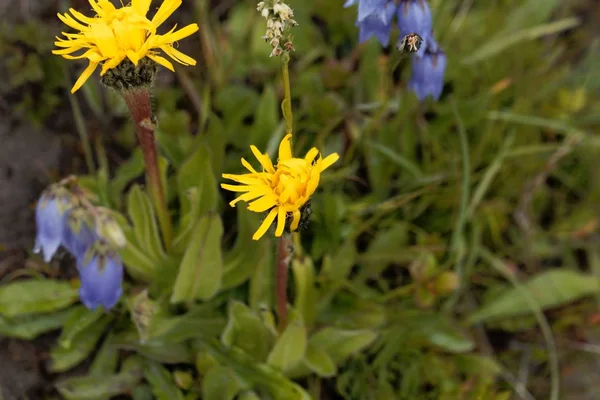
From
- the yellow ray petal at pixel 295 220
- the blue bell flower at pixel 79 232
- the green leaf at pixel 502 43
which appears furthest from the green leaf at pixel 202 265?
the green leaf at pixel 502 43

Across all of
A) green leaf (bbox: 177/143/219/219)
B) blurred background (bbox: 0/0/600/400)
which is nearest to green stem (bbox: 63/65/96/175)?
blurred background (bbox: 0/0/600/400)

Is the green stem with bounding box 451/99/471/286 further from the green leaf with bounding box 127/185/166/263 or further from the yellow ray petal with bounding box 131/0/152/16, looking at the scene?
the yellow ray petal with bounding box 131/0/152/16

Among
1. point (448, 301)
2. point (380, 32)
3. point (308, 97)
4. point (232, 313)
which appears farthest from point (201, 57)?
point (448, 301)

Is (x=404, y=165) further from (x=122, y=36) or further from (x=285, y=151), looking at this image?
(x=122, y=36)

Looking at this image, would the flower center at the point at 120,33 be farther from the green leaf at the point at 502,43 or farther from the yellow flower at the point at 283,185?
the green leaf at the point at 502,43

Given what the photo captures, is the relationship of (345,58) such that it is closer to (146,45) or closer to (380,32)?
(380,32)

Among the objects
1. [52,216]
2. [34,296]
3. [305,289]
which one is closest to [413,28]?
[305,289]

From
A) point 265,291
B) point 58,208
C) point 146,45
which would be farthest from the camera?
point 265,291
